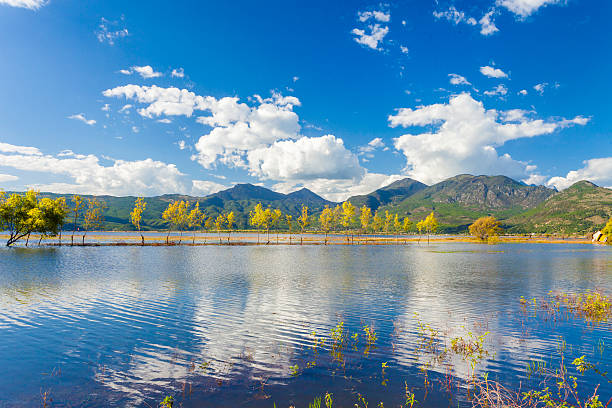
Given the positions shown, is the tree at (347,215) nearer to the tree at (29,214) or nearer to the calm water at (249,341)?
the calm water at (249,341)

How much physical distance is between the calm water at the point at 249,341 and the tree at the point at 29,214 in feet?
259

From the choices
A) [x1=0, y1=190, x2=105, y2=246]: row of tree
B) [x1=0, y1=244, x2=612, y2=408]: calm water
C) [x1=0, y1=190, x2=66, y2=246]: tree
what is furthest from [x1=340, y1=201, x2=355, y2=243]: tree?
[x1=0, y1=190, x2=66, y2=246]: tree

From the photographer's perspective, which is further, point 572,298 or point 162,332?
point 572,298

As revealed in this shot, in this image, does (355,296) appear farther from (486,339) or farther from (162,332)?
(162,332)

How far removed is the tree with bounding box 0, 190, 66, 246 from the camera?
101 metres

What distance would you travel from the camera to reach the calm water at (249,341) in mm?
13758

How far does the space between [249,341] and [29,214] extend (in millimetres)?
120497

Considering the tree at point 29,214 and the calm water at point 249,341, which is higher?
the tree at point 29,214

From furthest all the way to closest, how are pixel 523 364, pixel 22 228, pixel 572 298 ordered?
pixel 22 228, pixel 572 298, pixel 523 364

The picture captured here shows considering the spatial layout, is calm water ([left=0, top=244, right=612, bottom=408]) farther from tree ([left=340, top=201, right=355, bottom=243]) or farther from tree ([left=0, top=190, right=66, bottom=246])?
tree ([left=340, top=201, right=355, bottom=243])

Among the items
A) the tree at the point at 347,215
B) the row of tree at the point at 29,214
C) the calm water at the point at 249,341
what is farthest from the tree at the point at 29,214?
the tree at the point at 347,215

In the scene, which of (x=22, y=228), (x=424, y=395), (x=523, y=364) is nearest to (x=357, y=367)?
(x=424, y=395)

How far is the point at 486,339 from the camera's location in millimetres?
21141

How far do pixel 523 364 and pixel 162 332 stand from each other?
2309 cm
